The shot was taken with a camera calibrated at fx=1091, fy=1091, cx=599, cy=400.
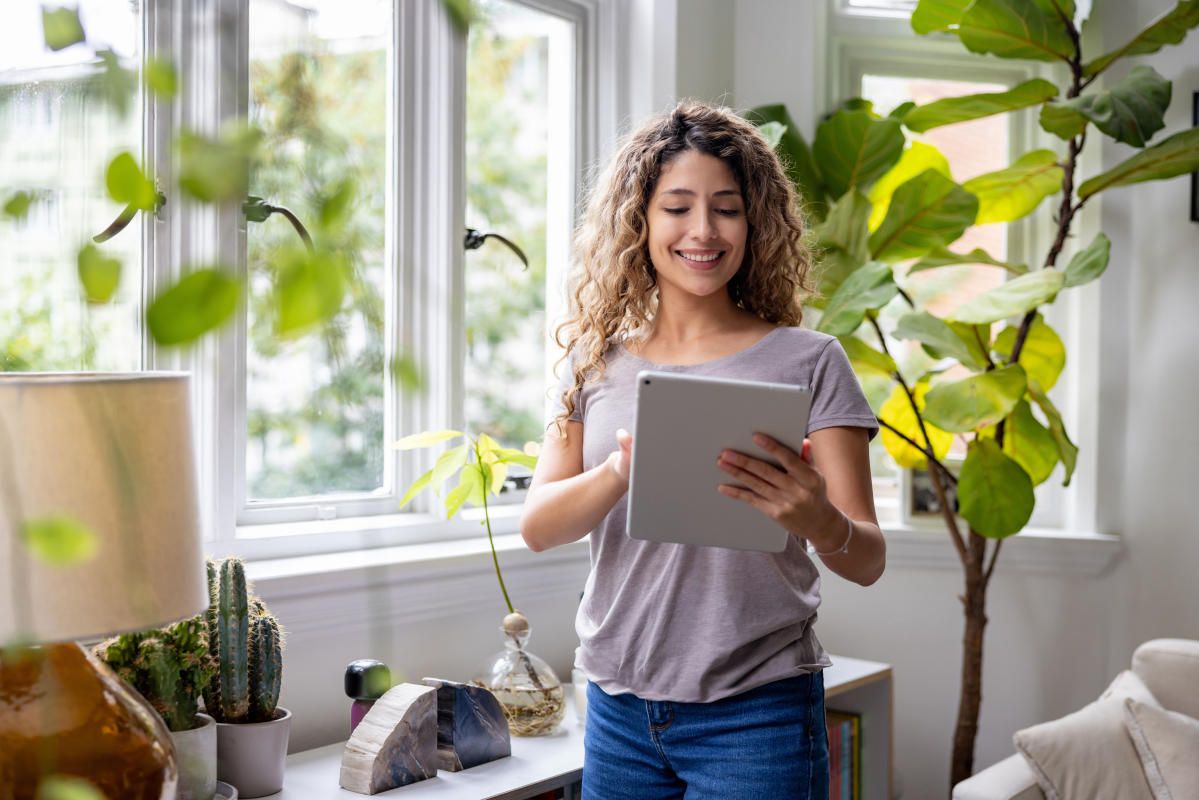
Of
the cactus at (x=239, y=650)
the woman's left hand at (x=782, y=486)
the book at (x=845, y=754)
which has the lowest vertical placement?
the book at (x=845, y=754)

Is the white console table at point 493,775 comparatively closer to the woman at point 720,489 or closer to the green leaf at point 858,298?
the woman at point 720,489

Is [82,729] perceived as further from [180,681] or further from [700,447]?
[700,447]

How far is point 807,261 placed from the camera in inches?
61.4

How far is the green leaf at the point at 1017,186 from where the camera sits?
2.54 meters

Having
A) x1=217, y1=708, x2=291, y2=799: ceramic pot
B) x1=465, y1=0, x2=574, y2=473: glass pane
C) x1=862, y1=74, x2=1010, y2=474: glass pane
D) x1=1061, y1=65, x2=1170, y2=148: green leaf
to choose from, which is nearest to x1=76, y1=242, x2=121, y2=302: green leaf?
x1=217, y1=708, x2=291, y2=799: ceramic pot

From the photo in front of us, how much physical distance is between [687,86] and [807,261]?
52.3 inches

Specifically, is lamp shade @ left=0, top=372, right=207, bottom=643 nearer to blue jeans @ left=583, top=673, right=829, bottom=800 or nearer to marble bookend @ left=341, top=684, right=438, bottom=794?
blue jeans @ left=583, top=673, right=829, bottom=800

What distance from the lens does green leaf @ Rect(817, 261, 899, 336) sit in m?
2.21

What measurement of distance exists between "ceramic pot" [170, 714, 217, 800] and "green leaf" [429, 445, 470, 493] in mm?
592

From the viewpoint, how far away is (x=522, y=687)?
6.41 feet

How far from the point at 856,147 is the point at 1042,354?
65 cm

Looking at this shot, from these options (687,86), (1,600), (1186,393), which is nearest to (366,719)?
(1,600)

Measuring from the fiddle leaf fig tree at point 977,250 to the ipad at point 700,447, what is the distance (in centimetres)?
108

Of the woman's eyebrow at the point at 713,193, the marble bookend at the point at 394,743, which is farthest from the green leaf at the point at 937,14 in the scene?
the marble bookend at the point at 394,743
